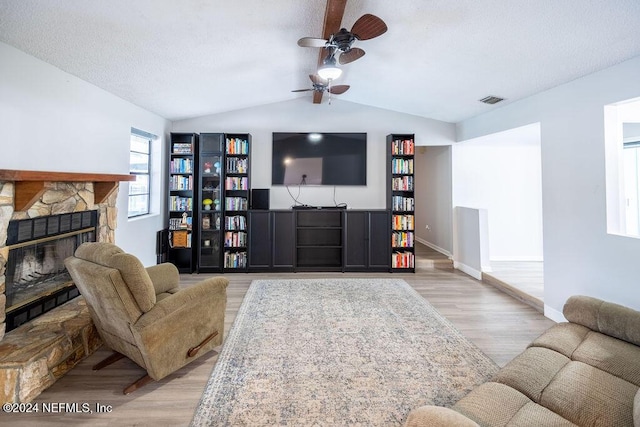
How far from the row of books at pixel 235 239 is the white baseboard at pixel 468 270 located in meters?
3.68

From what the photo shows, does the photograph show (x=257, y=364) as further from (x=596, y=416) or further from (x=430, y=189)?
(x=430, y=189)

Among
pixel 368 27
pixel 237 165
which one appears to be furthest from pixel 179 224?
pixel 368 27

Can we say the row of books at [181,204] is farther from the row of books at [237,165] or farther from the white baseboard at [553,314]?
the white baseboard at [553,314]

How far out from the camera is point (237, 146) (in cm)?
514

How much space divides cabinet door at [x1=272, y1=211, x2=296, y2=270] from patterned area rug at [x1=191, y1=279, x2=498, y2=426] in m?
1.39

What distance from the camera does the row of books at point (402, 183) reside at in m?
5.23

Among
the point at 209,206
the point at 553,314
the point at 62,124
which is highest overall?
the point at 62,124

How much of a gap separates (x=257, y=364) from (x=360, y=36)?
9.00 feet

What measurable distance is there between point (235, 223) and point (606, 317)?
456 centimetres

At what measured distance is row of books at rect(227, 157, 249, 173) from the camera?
5.12m

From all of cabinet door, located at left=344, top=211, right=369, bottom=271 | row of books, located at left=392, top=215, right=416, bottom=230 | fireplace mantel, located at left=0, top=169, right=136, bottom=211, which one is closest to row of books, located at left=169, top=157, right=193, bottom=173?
fireplace mantel, located at left=0, top=169, right=136, bottom=211

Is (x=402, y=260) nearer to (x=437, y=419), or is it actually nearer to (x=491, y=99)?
(x=491, y=99)

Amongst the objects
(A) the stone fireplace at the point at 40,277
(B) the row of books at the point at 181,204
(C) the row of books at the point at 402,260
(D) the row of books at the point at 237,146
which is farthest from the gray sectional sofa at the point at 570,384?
(B) the row of books at the point at 181,204

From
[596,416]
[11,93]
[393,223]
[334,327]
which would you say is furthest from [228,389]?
[393,223]
